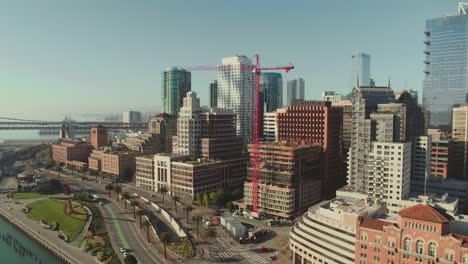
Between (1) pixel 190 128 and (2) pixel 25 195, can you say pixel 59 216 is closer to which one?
(2) pixel 25 195

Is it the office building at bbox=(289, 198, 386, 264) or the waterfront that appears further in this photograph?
the waterfront

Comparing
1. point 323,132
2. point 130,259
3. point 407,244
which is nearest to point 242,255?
point 130,259

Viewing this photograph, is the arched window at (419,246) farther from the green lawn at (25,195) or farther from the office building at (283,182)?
the green lawn at (25,195)

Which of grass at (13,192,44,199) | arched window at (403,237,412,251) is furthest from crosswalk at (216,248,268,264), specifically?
grass at (13,192,44,199)

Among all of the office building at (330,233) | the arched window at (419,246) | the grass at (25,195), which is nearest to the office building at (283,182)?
the office building at (330,233)

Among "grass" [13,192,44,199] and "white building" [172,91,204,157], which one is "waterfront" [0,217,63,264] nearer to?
"grass" [13,192,44,199]

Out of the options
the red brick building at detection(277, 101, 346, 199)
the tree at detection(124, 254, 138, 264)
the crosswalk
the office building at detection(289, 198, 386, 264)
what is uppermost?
the red brick building at detection(277, 101, 346, 199)

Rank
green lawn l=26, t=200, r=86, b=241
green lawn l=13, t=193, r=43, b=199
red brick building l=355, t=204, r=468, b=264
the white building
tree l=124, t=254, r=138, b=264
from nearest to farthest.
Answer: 1. red brick building l=355, t=204, r=468, b=264
2. tree l=124, t=254, r=138, b=264
3. green lawn l=26, t=200, r=86, b=241
4. green lawn l=13, t=193, r=43, b=199
5. the white building
